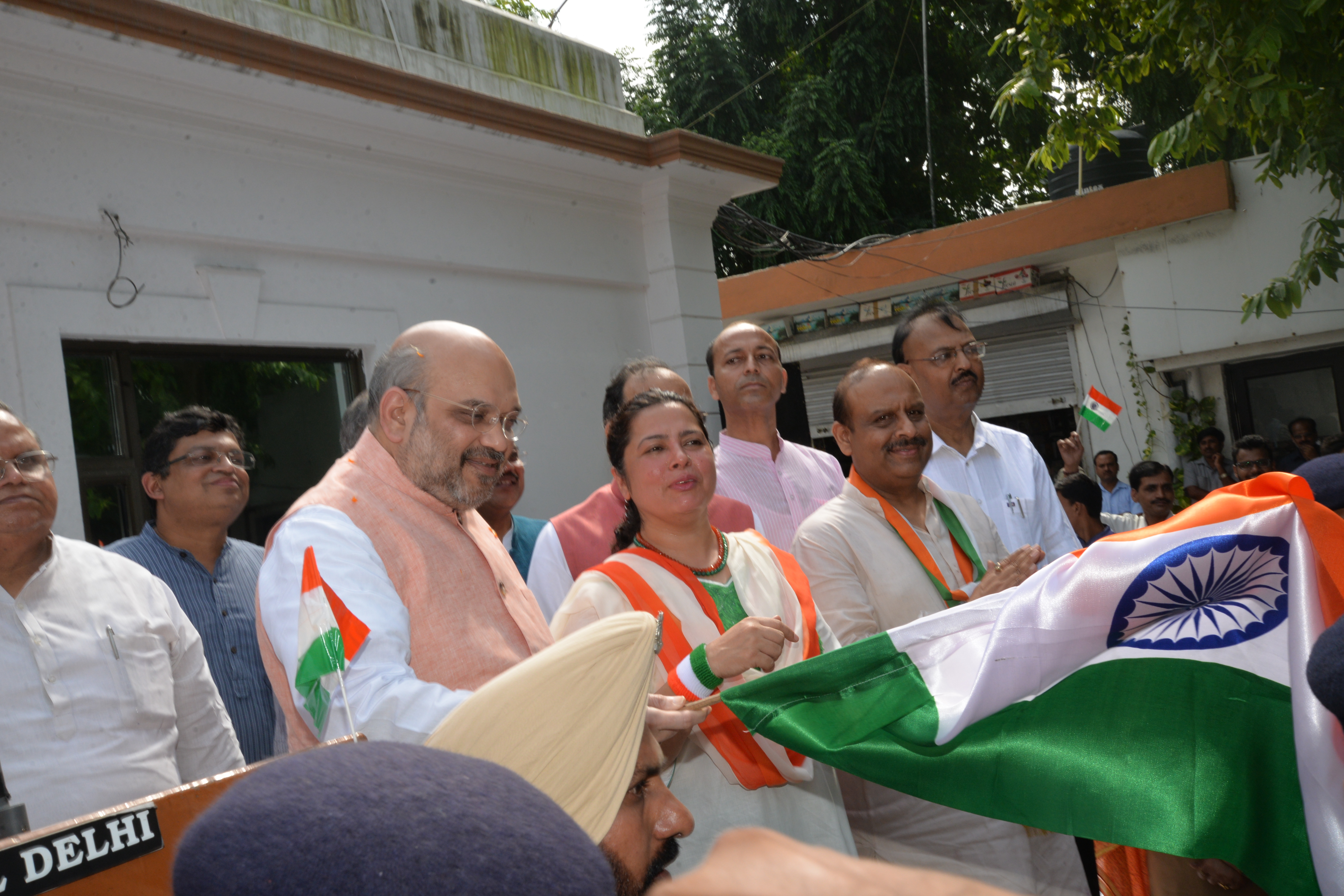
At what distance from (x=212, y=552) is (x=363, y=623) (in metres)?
1.89

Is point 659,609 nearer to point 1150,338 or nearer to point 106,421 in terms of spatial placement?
point 106,421

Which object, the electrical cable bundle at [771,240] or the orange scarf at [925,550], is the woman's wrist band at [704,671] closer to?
the orange scarf at [925,550]

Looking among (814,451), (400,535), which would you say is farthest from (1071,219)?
(400,535)

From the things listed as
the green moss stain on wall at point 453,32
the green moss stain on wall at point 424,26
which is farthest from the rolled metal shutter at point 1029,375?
the green moss stain on wall at point 424,26

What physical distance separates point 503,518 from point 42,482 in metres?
1.66

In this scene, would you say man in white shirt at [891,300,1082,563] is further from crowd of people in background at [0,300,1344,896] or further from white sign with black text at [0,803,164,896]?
white sign with black text at [0,803,164,896]

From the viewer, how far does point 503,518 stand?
13.4ft

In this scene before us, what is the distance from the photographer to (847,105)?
1725 centimetres

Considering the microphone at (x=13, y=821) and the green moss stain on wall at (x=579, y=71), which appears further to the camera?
the green moss stain on wall at (x=579, y=71)

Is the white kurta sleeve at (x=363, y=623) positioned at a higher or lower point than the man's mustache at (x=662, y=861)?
higher

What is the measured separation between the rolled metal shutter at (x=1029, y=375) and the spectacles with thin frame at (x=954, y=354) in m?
6.91

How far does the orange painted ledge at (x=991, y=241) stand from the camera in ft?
32.1

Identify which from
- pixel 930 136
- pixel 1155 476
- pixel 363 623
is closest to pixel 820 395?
pixel 930 136

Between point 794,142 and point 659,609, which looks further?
point 794,142
